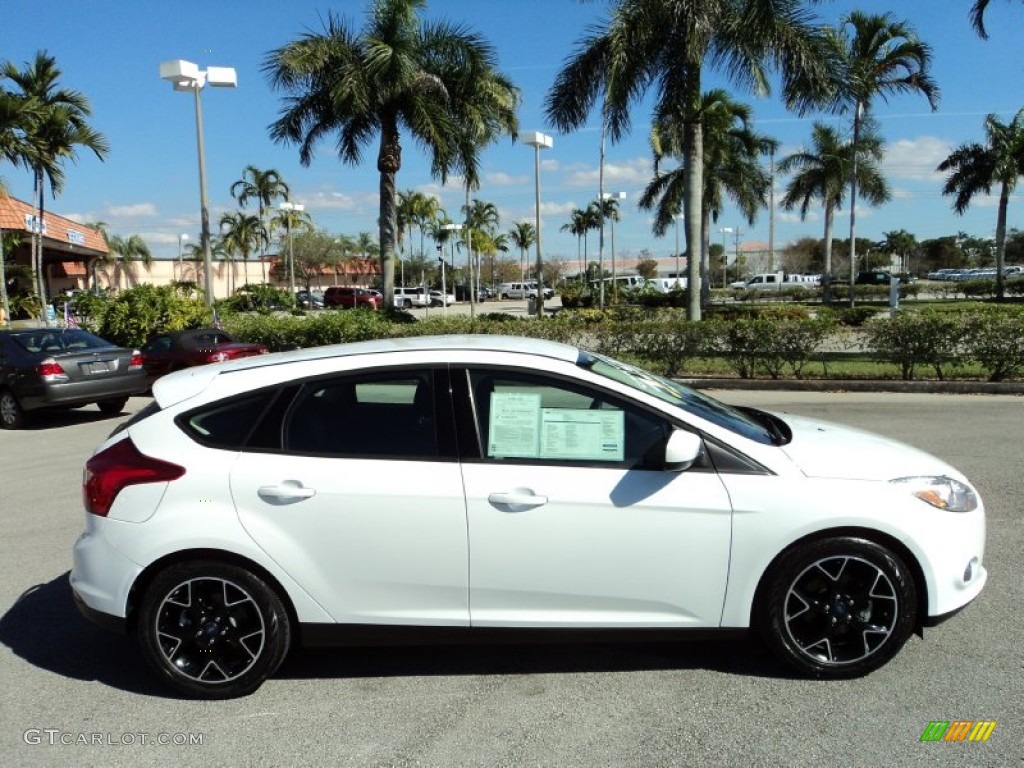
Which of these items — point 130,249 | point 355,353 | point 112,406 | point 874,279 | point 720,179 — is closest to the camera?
point 355,353

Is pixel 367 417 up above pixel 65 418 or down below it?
above

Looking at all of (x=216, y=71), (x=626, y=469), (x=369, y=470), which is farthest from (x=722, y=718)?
(x=216, y=71)

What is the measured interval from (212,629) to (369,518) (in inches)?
34.1

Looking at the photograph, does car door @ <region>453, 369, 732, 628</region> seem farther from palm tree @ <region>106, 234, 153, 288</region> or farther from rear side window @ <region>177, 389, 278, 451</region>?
palm tree @ <region>106, 234, 153, 288</region>

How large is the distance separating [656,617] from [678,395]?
1118 mm

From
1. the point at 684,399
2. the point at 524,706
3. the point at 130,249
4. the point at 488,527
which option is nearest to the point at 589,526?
the point at 488,527

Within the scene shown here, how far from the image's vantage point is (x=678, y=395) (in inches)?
163

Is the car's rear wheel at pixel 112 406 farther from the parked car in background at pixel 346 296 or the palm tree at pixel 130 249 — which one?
the palm tree at pixel 130 249

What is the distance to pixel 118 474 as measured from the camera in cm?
362

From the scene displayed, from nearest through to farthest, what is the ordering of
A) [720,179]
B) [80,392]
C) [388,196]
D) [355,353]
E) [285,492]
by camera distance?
1. [285,492]
2. [355,353]
3. [80,392]
4. [388,196]
5. [720,179]

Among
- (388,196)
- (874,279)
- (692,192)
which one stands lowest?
(874,279)

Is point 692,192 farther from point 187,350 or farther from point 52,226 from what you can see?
point 52,226

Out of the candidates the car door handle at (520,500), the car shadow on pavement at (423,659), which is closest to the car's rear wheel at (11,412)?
the car shadow on pavement at (423,659)

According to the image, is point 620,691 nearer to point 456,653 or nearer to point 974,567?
point 456,653
